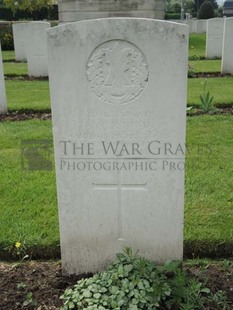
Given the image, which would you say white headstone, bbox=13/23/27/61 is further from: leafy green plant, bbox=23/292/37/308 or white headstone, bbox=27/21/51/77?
leafy green plant, bbox=23/292/37/308

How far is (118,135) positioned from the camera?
235 cm

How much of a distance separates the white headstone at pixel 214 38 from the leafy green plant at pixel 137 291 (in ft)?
38.8

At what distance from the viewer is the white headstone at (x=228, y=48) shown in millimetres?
9500

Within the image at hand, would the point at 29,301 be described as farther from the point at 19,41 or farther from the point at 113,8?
the point at 113,8

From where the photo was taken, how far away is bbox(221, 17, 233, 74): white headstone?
31.2 ft

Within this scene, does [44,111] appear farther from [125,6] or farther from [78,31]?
[125,6]

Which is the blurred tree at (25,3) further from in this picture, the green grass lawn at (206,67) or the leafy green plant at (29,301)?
the leafy green plant at (29,301)

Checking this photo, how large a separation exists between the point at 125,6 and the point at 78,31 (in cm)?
1585

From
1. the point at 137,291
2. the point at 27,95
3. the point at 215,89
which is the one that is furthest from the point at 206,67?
the point at 137,291

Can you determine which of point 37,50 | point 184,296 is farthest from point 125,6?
point 184,296

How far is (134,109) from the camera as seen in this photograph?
90.4 inches

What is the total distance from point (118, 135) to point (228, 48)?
8551 millimetres

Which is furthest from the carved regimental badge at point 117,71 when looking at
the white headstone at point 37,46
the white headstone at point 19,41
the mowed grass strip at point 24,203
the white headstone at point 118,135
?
the white headstone at point 19,41

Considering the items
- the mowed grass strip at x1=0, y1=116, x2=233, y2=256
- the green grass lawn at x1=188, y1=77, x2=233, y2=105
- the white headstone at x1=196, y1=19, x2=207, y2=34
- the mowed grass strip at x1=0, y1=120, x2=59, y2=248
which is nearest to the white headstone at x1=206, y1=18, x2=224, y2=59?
the green grass lawn at x1=188, y1=77, x2=233, y2=105
